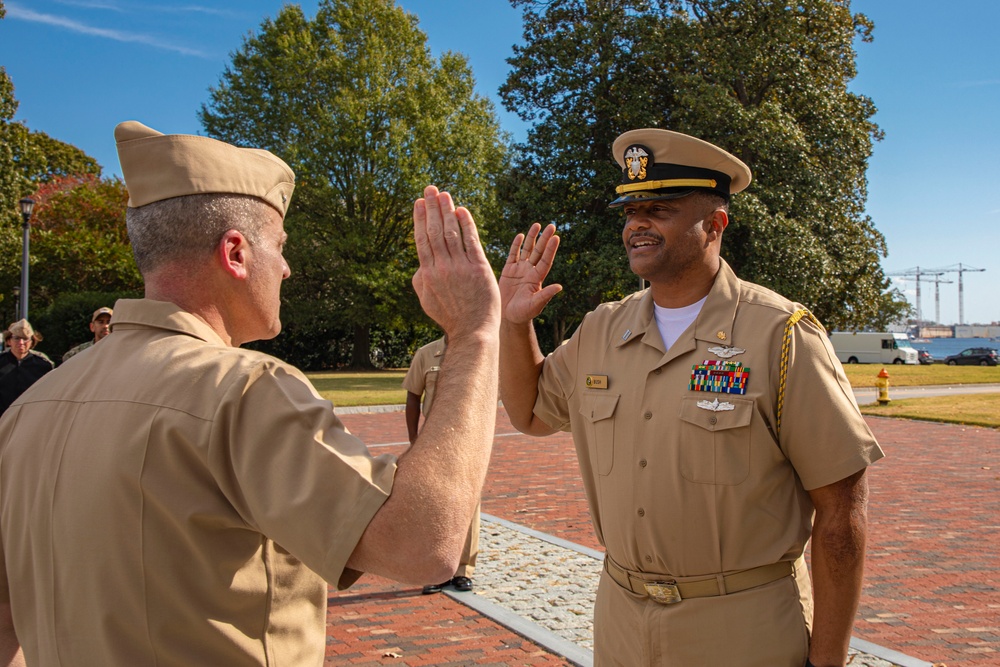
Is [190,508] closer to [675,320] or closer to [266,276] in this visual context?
[266,276]

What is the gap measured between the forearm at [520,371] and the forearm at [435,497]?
165cm

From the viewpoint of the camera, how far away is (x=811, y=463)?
8.65 ft

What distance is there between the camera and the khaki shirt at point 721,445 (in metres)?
2.66

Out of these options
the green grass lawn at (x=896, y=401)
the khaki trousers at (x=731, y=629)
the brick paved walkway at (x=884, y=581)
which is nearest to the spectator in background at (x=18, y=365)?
the brick paved walkway at (x=884, y=581)

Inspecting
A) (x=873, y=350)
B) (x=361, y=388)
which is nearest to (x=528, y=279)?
(x=361, y=388)

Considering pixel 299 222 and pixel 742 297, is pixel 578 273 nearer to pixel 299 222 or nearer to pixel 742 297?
pixel 299 222

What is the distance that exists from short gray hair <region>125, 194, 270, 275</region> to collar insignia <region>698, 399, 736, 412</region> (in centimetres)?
165

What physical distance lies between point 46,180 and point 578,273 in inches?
1424

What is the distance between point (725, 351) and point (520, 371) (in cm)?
85

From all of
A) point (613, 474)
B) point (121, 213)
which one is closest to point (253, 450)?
point (613, 474)

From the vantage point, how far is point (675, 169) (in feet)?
10.7

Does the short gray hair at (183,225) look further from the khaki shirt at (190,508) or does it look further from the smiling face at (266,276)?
the khaki shirt at (190,508)

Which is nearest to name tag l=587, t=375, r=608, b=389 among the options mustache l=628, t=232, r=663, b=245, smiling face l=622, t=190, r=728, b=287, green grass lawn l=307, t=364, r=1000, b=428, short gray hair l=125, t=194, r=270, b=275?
smiling face l=622, t=190, r=728, b=287

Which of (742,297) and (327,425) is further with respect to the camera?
(742,297)
